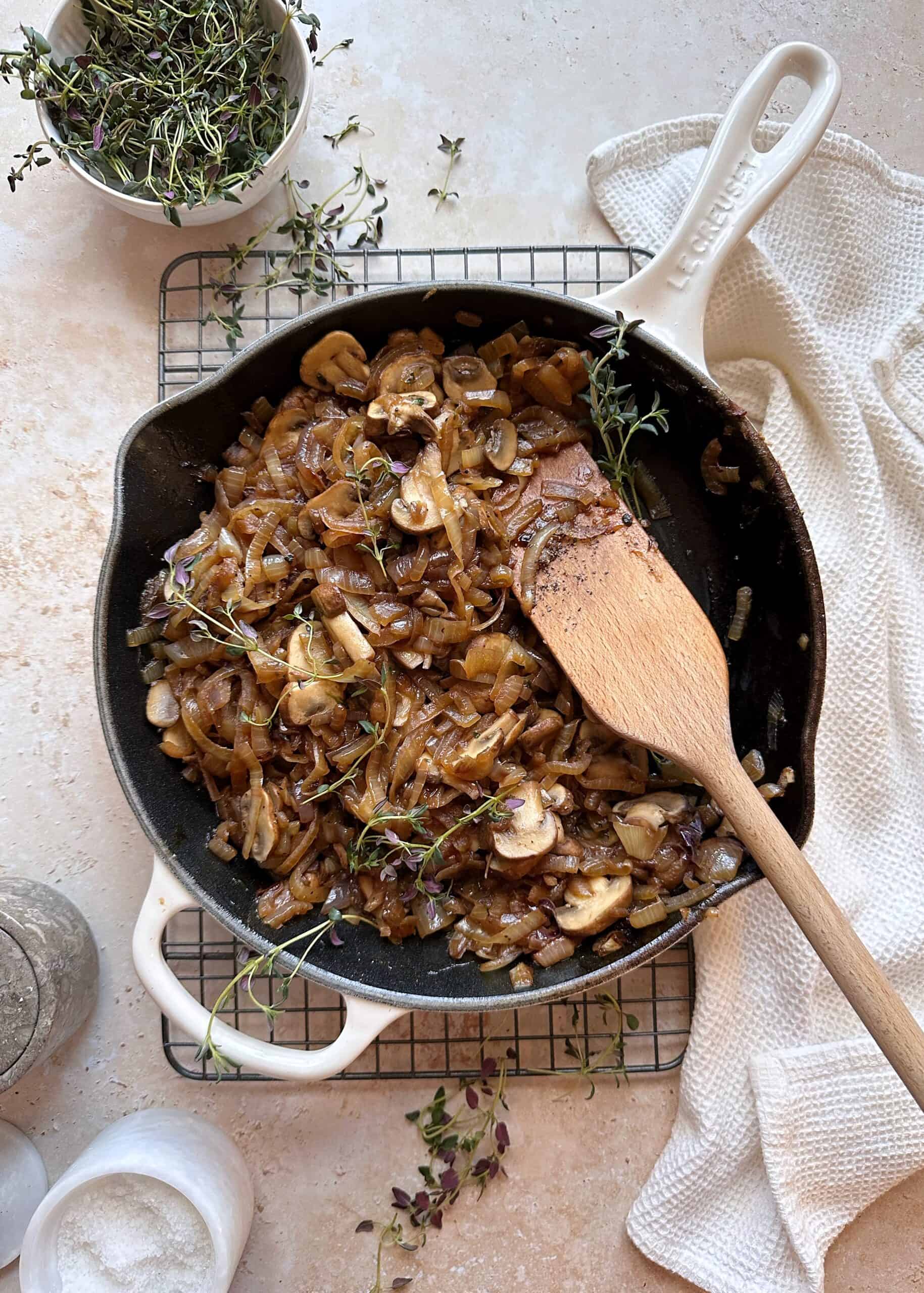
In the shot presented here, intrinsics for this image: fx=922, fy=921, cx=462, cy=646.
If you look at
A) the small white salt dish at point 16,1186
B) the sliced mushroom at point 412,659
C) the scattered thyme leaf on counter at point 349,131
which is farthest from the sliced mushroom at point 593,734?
the small white salt dish at point 16,1186

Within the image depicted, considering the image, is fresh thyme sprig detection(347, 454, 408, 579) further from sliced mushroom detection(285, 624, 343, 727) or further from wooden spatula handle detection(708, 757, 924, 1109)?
wooden spatula handle detection(708, 757, 924, 1109)

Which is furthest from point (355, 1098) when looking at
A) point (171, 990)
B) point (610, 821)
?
point (610, 821)

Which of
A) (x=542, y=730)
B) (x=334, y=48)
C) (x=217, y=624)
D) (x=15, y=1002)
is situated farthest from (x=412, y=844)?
(x=334, y=48)

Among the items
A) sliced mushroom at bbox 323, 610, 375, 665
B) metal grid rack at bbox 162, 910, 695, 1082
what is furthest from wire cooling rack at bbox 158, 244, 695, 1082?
sliced mushroom at bbox 323, 610, 375, 665

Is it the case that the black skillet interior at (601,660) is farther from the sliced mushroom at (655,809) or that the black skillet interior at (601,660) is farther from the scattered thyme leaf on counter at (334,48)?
the scattered thyme leaf on counter at (334,48)

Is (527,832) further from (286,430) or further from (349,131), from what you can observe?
(349,131)

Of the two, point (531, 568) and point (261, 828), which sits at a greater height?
point (531, 568)
